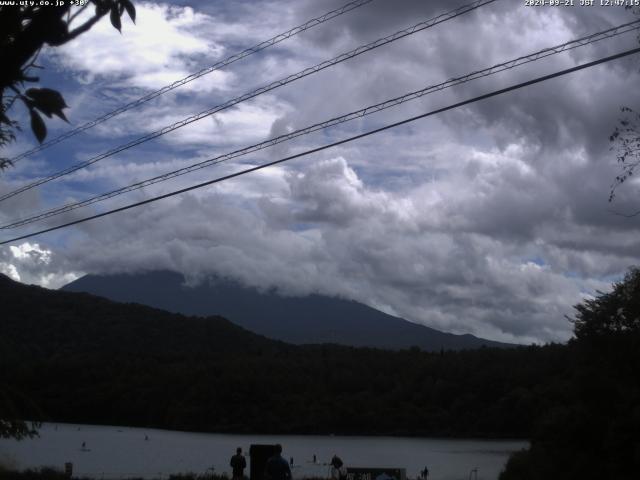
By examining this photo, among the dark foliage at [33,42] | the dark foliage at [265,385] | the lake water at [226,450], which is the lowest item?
the lake water at [226,450]

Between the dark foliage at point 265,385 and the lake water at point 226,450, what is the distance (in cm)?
303

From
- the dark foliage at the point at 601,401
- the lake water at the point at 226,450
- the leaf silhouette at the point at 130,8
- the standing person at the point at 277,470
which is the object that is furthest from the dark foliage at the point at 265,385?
the leaf silhouette at the point at 130,8

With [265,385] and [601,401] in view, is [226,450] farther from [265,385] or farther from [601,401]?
[601,401]

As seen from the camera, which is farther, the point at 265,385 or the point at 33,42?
the point at 265,385

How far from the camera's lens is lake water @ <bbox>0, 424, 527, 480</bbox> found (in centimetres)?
6662

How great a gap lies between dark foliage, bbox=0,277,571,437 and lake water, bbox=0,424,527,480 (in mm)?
3029

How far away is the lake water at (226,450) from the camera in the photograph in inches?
2623

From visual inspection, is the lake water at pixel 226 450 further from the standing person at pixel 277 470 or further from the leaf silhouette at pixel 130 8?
the leaf silhouette at pixel 130 8

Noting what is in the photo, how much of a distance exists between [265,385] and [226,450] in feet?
87.9

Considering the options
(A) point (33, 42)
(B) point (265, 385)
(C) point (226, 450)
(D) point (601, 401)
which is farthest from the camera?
(B) point (265, 385)

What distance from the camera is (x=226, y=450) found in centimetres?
8344

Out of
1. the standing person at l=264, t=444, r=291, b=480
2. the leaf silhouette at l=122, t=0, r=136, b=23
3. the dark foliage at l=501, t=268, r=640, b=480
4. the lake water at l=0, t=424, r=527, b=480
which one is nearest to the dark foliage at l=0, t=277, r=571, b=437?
the lake water at l=0, t=424, r=527, b=480

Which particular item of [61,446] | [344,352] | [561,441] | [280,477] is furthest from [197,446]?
[280,477]

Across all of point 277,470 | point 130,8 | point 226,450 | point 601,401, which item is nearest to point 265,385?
point 226,450
